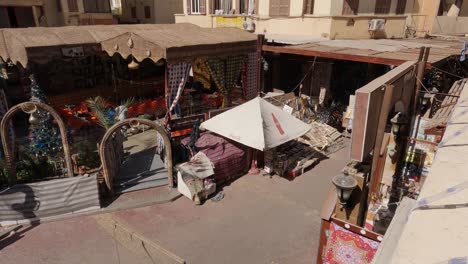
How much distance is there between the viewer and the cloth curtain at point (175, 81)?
1139 cm

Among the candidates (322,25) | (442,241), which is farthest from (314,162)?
(442,241)

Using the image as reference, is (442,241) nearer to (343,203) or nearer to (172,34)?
(343,203)

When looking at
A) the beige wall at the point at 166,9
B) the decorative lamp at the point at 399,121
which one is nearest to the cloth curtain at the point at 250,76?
the decorative lamp at the point at 399,121

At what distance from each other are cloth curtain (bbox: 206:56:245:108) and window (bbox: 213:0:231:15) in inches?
260

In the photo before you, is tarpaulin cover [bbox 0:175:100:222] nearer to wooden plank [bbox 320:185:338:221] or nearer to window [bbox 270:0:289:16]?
wooden plank [bbox 320:185:338:221]

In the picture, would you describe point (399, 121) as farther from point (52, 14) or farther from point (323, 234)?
point (52, 14)

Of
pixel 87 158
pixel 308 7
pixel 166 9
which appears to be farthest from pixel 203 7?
pixel 87 158

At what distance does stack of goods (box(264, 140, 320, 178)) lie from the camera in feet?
38.0

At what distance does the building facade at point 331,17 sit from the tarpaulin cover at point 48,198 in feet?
40.0

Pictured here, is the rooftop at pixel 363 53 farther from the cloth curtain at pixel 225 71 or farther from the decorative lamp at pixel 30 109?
the decorative lamp at pixel 30 109

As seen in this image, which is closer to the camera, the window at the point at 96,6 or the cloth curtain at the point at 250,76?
the cloth curtain at the point at 250,76

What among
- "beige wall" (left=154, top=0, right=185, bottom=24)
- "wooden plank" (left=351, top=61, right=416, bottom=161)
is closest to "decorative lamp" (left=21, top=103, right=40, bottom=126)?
"wooden plank" (left=351, top=61, right=416, bottom=161)

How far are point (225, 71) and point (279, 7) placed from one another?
5.53m

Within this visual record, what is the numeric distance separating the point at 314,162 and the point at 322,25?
7079 millimetres
